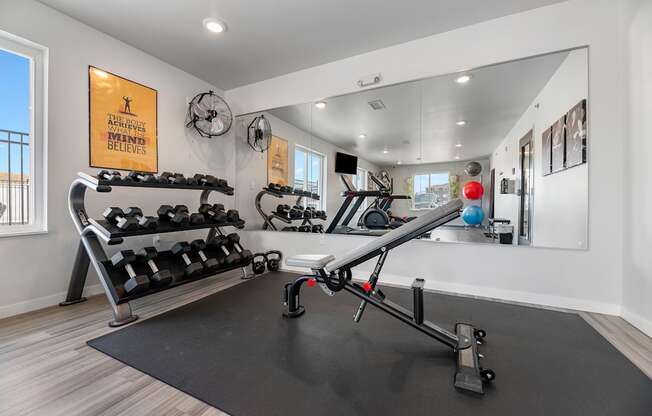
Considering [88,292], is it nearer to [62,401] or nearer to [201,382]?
[62,401]

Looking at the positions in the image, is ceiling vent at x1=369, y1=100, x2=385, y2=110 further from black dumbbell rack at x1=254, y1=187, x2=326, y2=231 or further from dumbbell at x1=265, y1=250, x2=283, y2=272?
dumbbell at x1=265, y1=250, x2=283, y2=272

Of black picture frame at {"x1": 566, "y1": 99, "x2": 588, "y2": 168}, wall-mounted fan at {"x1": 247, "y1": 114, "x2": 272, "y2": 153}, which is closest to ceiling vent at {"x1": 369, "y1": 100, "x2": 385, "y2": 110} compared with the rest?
wall-mounted fan at {"x1": 247, "y1": 114, "x2": 272, "y2": 153}

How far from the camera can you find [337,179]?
3893 millimetres

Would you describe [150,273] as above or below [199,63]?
below

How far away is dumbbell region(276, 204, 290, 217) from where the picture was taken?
4.18 meters

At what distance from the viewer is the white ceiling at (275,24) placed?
8.32 feet

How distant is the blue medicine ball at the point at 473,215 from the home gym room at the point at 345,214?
36 mm

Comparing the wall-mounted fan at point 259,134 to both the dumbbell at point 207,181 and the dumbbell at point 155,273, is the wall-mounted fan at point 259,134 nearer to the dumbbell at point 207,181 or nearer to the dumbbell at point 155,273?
the dumbbell at point 207,181

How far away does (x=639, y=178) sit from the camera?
2.10 m

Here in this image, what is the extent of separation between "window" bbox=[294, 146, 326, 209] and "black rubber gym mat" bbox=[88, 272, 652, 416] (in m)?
1.94

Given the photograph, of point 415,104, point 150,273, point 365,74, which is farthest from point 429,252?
point 150,273

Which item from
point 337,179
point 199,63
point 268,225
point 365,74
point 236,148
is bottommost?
point 268,225

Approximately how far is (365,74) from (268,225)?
2.55 metres

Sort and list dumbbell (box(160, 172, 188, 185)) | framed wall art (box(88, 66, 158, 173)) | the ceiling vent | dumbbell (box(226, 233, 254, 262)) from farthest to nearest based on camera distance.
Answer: the ceiling vent → dumbbell (box(226, 233, 254, 262)) → framed wall art (box(88, 66, 158, 173)) → dumbbell (box(160, 172, 188, 185))
